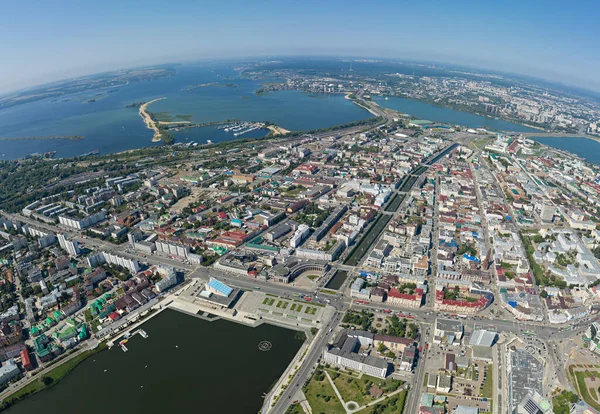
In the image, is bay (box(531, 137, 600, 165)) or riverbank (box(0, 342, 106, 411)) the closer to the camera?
riverbank (box(0, 342, 106, 411))

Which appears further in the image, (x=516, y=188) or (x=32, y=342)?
(x=516, y=188)

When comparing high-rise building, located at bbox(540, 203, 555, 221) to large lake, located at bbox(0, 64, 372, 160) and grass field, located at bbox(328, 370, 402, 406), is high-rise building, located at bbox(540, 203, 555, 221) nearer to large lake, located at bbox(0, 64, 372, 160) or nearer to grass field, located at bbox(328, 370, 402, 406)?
grass field, located at bbox(328, 370, 402, 406)

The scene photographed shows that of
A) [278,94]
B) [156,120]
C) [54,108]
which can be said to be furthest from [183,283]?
[54,108]

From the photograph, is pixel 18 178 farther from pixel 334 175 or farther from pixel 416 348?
pixel 416 348

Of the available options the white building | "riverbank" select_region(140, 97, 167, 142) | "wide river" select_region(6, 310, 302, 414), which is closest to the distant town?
the white building

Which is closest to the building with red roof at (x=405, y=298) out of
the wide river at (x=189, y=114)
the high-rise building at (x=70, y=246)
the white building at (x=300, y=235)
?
the white building at (x=300, y=235)

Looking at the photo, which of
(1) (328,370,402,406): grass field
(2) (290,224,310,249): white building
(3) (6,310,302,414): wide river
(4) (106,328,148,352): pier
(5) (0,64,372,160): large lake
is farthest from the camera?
(5) (0,64,372,160): large lake

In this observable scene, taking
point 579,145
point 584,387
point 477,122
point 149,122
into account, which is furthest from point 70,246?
point 477,122

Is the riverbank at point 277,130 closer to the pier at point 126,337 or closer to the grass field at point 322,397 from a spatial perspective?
the pier at point 126,337
